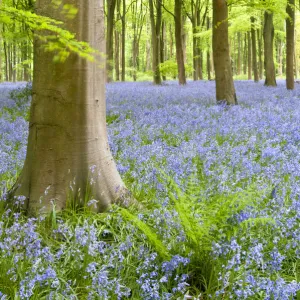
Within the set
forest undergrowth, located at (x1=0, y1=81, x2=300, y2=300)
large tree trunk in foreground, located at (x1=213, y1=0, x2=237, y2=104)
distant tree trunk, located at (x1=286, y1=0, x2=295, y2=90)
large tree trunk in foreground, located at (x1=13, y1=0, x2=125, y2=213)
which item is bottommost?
forest undergrowth, located at (x1=0, y1=81, x2=300, y2=300)

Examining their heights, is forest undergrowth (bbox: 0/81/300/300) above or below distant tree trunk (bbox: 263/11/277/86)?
below

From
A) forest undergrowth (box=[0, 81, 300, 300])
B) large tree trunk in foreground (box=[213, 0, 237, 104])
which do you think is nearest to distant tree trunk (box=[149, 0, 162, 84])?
large tree trunk in foreground (box=[213, 0, 237, 104])

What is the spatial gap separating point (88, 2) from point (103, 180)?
5.50ft

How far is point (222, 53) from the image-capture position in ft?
37.9

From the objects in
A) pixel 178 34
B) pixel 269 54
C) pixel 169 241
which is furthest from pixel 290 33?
pixel 169 241

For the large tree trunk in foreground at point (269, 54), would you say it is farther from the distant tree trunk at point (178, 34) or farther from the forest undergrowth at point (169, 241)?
the forest undergrowth at point (169, 241)

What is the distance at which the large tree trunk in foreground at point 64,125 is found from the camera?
3541mm

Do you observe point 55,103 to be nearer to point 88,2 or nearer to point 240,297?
point 88,2

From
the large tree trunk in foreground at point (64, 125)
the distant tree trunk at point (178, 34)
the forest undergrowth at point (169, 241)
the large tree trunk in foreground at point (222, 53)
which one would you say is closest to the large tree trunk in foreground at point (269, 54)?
the distant tree trunk at point (178, 34)

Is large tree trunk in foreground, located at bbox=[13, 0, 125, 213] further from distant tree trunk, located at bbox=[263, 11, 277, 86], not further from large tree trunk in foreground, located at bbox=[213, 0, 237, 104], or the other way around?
distant tree trunk, located at bbox=[263, 11, 277, 86]

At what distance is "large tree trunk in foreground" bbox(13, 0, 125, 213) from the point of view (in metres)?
3.54

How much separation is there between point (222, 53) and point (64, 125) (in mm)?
8913

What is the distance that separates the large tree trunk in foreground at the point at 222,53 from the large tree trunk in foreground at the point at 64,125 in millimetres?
8375

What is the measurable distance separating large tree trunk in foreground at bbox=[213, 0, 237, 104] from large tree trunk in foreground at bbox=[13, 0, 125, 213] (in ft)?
27.5
